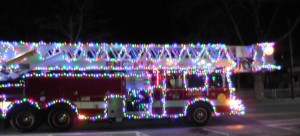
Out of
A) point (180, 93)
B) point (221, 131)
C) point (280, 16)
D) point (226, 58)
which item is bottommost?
point (221, 131)

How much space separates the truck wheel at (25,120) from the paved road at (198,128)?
24 cm

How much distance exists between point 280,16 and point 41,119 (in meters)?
28.0

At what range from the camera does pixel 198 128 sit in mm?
13219

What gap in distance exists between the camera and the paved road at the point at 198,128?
469 inches

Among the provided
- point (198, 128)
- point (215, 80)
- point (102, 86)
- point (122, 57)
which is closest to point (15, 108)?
point (102, 86)

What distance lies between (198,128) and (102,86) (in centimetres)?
358

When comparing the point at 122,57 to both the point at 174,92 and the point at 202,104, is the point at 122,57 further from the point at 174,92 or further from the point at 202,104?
the point at 202,104

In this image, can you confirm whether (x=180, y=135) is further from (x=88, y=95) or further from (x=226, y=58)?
(x=226, y=58)

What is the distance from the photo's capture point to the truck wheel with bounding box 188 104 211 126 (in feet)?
45.1

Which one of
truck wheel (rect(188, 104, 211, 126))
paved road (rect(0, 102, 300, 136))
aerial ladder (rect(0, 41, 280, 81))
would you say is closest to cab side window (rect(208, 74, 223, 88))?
aerial ladder (rect(0, 41, 280, 81))

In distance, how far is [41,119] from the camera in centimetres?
1269

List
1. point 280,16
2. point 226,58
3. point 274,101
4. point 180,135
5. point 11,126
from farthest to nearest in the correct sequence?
1. point 280,16
2. point 274,101
3. point 226,58
4. point 11,126
5. point 180,135

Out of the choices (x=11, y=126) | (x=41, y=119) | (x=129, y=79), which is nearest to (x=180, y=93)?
(x=129, y=79)

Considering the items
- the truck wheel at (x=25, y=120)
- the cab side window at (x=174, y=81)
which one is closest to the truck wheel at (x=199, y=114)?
the cab side window at (x=174, y=81)
